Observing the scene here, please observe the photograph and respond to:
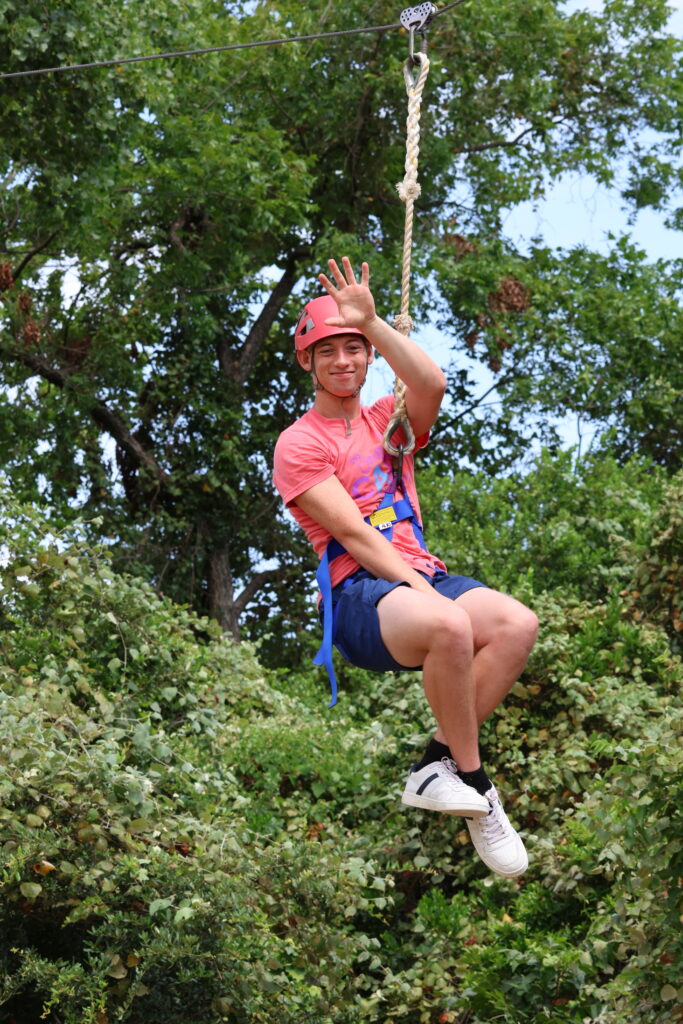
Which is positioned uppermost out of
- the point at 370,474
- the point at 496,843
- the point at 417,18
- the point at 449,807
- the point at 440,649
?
the point at 417,18

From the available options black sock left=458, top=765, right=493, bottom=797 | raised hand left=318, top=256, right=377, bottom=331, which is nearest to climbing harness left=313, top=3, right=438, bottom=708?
raised hand left=318, top=256, right=377, bottom=331

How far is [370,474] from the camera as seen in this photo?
3.99 m

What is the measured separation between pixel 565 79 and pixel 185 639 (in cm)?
1047

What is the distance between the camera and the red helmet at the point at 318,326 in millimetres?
3982

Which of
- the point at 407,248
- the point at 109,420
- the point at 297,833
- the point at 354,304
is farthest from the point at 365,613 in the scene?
the point at 109,420

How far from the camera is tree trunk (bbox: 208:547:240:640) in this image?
1438 centimetres

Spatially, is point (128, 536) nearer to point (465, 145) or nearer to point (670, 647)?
point (465, 145)

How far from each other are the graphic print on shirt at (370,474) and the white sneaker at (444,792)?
81 cm

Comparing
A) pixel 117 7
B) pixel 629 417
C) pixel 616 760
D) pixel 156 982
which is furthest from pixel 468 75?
pixel 156 982

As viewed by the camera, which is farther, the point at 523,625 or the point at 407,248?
the point at 407,248

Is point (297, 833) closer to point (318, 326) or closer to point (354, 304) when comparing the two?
point (318, 326)

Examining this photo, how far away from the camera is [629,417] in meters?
14.6

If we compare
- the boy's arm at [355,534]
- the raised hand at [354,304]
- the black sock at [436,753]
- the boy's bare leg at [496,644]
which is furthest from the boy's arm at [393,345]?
the black sock at [436,753]

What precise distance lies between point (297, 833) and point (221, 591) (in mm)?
7538
